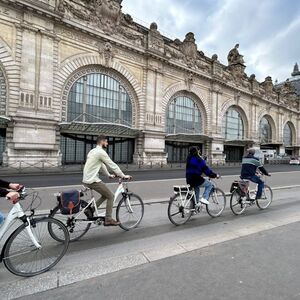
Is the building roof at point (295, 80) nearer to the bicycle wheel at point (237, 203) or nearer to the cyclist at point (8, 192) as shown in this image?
the bicycle wheel at point (237, 203)

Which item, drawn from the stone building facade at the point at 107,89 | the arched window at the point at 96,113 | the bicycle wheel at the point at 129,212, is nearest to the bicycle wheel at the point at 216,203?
the bicycle wheel at the point at 129,212

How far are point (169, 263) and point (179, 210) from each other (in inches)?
97.6

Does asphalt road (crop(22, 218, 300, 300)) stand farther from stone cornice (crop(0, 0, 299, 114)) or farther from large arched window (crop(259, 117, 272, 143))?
large arched window (crop(259, 117, 272, 143))

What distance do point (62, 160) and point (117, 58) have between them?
46.2 ft

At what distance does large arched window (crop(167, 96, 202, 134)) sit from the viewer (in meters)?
40.5

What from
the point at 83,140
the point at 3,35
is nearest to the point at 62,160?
the point at 83,140

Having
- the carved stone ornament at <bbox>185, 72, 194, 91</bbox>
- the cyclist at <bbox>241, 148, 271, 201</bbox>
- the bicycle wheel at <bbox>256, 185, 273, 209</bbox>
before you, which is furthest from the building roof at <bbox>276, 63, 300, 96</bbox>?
the cyclist at <bbox>241, 148, 271, 201</bbox>

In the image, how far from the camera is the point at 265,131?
6041 centimetres

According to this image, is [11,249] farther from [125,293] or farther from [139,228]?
[139,228]

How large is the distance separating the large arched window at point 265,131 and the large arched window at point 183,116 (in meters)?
21.0

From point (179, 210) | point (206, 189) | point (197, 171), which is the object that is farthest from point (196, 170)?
point (179, 210)

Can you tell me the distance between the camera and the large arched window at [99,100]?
102ft

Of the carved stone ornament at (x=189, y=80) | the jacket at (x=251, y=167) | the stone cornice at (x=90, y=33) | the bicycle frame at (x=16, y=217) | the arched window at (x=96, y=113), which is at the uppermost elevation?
the stone cornice at (x=90, y=33)

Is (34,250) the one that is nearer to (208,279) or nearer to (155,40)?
(208,279)
